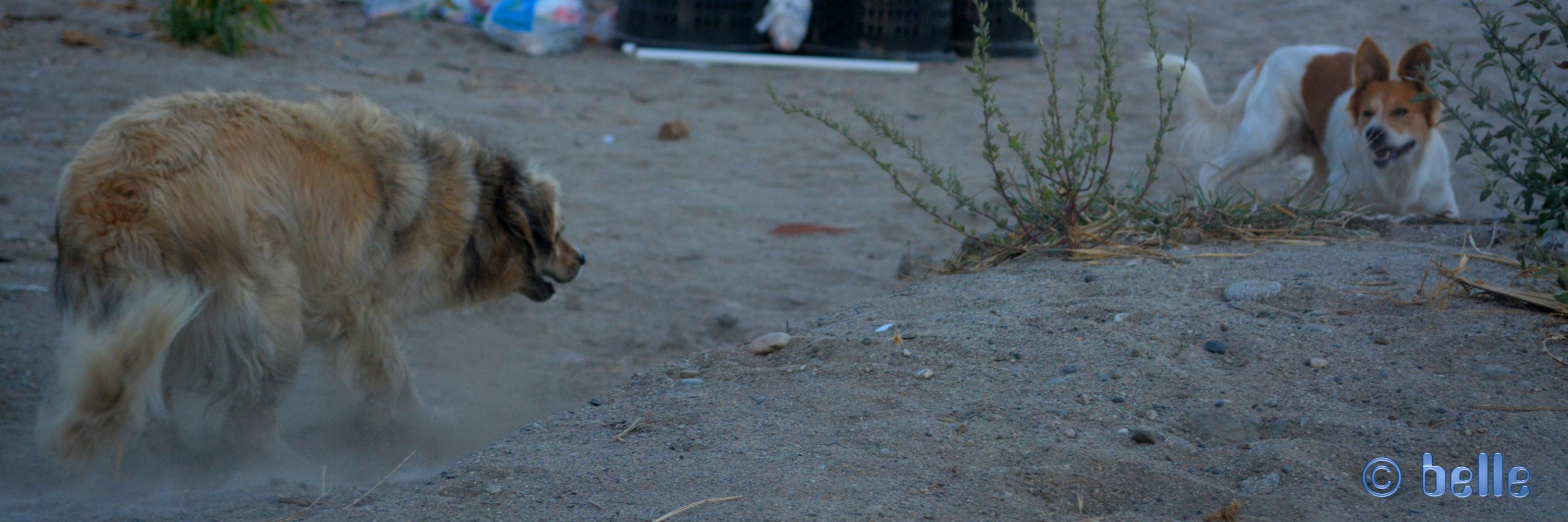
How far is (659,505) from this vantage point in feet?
6.71

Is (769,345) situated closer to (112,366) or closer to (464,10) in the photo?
(112,366)

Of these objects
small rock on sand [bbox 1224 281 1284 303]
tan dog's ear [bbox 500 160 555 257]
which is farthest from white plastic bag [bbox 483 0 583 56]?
small rock on sand [bbox 1224 281 1284 303]

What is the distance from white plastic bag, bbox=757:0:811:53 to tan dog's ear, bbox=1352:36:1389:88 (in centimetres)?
556

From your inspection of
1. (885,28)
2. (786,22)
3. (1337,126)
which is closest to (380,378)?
(1337,126)

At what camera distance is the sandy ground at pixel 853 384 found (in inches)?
82.7

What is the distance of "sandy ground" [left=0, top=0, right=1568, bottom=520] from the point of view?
210 cm

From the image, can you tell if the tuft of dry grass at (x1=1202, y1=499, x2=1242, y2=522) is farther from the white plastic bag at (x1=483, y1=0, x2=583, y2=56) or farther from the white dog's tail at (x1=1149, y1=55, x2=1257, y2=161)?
the white plastic bag at (x1=483, y1=0, x2=583, y2=56)

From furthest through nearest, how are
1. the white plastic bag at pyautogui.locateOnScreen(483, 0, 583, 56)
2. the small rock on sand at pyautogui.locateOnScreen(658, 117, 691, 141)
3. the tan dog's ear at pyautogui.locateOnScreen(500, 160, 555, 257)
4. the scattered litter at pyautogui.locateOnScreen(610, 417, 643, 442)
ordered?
1. the white plastic bag at pyautogui.locateOnScreen(483, 0, 583, 56)
2. the small rock on sand at pyautogui.locateOnScreen(658, 117, 691, 141)
3. the tan dog's ear at pyautogui.locateOnScreen(500, 160, 555, 257)
4. the scattered litter at pyautogui.locateOnScreen(610, 417, 643, 442)

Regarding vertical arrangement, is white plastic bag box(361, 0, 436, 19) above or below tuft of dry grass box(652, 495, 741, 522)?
above

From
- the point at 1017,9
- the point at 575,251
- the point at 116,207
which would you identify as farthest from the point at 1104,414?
the point at 116,207

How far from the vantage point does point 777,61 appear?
9.76m

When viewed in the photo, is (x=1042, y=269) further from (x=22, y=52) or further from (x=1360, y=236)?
(x=22, y=52)

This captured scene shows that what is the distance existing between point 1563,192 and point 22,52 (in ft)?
28.4

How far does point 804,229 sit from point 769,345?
9.35 feet
